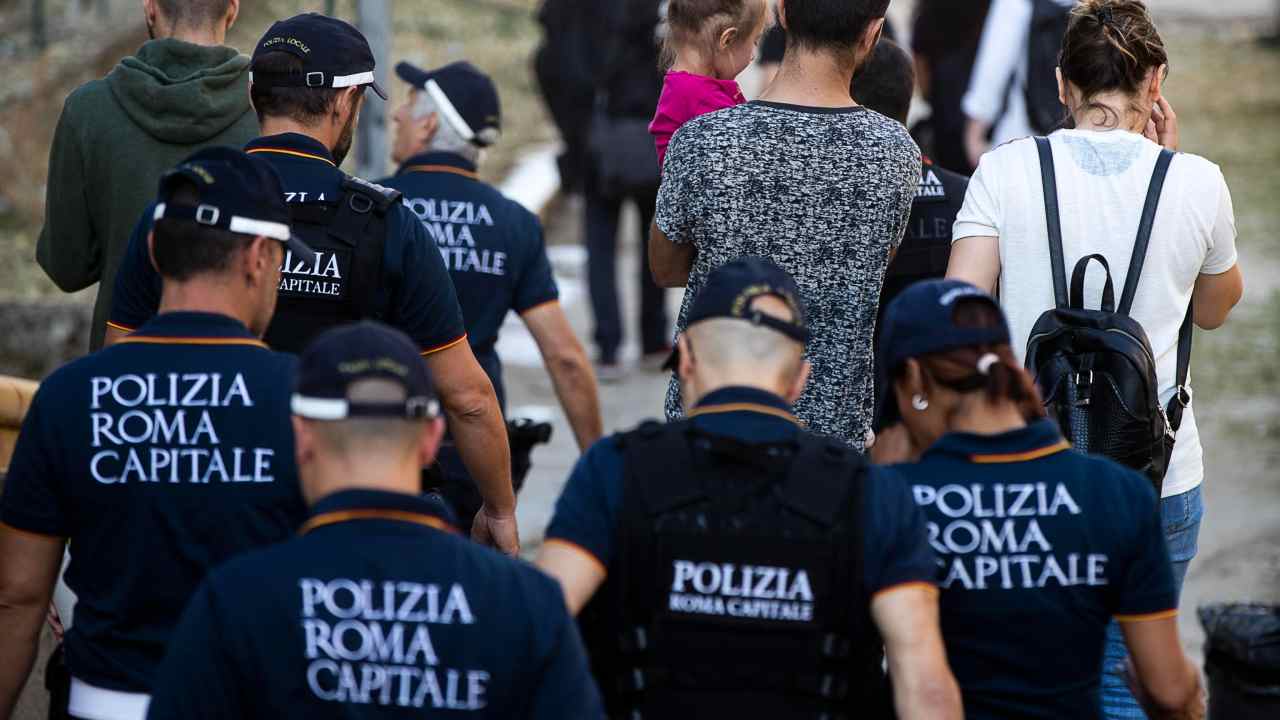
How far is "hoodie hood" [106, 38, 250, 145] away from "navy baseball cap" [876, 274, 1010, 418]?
238cm

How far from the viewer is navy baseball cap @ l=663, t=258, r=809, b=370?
3.04 m

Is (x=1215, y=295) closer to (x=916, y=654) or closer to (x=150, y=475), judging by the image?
(x=916, y=654)

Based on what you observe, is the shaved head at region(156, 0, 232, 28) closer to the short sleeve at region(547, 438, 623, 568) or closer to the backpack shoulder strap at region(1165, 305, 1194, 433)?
the short sleeve at region(547, 438, 623, 568)

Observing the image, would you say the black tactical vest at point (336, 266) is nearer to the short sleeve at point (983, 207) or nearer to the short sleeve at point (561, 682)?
the short sleeve at point (983, 207)

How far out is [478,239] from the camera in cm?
523

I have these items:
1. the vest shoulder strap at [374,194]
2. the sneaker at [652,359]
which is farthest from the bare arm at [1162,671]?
the sneaker at [652,359]

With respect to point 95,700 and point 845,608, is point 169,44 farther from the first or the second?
point 845,608

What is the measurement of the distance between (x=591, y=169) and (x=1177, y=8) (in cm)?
1961

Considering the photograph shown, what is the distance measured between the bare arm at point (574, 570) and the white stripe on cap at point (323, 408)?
449mm

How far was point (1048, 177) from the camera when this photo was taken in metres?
3.95

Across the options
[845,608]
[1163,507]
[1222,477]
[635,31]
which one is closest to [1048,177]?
[1163,507]

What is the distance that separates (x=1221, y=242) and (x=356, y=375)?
89.1 inches

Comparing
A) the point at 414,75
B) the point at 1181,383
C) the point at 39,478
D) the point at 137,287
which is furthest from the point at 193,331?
the point at 414,75

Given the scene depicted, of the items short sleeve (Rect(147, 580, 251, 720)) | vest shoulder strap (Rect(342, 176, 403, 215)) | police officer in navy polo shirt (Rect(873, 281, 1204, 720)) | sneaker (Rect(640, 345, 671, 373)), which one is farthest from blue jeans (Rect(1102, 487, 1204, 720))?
sneaker (Rect(640, 345, 671, 373))
